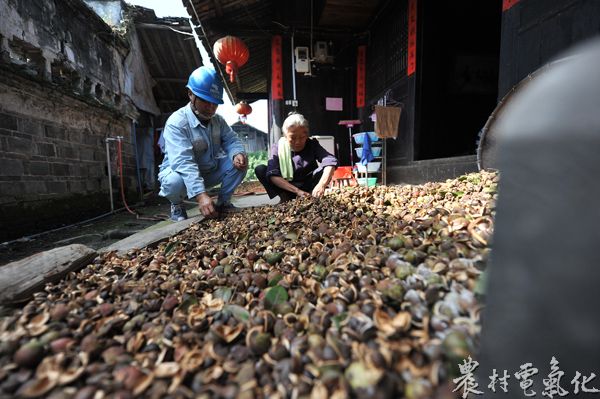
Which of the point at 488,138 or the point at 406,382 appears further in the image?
the point at 488,138

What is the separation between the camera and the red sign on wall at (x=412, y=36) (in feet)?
17.2

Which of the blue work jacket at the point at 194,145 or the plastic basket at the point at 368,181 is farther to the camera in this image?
the plastic basket at the point at 368,181

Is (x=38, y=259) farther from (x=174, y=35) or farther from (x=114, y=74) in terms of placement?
(x=174, y=35)

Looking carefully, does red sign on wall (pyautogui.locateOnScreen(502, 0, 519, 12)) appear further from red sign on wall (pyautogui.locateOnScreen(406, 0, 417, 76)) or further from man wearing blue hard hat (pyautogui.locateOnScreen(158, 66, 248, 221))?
man wearing blue hard hat (pyautogui.locateOnScreen(158, 66, 248, 221))

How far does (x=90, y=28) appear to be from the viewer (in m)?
6.01

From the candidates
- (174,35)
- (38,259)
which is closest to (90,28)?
(174,35)

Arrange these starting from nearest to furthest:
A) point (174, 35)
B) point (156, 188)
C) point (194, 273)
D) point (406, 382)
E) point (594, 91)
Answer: point (594, 91), point (406, 382), point (194, 273), point (174, 35), point (156, 188)

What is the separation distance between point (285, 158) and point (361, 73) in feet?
16.1

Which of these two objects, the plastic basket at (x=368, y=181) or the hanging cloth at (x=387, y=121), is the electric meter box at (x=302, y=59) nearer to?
the hanging cloth at (x=387, y=121)

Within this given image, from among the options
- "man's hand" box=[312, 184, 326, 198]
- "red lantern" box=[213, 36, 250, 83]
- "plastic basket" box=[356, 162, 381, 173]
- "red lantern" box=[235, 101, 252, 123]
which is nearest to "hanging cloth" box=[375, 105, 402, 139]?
"plastic basket" box=[356, 162, 381, 173]

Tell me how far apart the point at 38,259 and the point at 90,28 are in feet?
21.2

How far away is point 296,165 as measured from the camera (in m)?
3.85

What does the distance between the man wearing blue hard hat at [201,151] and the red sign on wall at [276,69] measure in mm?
4096

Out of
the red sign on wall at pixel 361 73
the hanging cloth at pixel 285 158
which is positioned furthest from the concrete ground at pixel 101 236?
the red sign on wall at pixel 361 73
